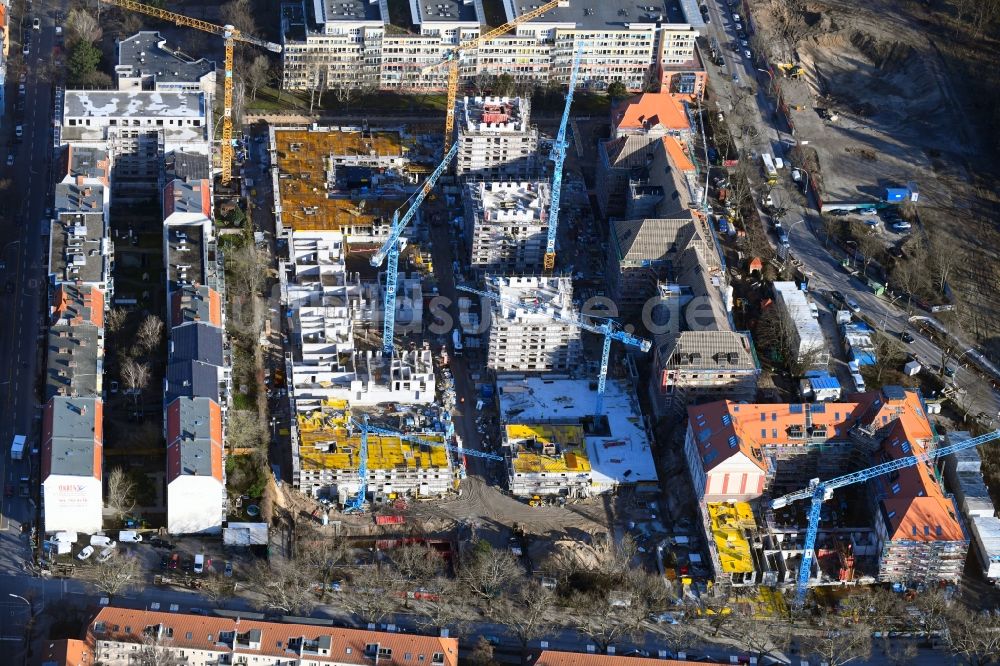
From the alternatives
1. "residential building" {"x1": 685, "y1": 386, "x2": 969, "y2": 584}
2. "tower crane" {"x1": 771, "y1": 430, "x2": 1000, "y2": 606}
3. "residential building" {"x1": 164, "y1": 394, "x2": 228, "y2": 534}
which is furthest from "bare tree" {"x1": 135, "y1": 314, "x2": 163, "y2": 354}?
"tower crane" {"x1": 771, "y1": 430, "x2": 1000, "y2": 606}

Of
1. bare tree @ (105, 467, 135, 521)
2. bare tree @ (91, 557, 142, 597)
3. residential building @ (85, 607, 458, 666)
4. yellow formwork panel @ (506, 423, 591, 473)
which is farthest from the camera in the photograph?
yellow formwork panel @ (506, 423, 591, 473)

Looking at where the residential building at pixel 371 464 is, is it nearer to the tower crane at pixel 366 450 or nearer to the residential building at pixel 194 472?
the tower crane at pixel 366 450

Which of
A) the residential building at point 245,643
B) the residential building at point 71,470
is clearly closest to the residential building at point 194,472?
the residential building at point 71,470

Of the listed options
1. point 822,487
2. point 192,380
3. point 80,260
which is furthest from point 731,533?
point 80,260

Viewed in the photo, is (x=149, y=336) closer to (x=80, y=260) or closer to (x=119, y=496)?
(x=80, y=260)

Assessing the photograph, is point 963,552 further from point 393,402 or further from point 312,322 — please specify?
point 312,322

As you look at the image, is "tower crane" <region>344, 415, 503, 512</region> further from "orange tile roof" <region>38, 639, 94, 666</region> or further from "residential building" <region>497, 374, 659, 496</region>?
"orange tile roof" <region>38, 639, 94, 666</region>
